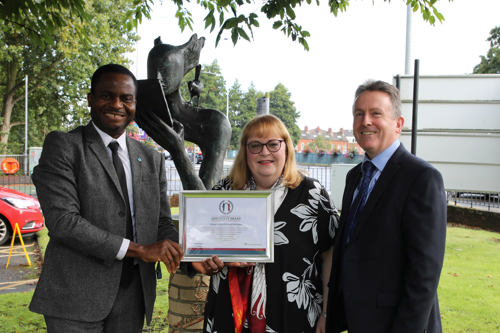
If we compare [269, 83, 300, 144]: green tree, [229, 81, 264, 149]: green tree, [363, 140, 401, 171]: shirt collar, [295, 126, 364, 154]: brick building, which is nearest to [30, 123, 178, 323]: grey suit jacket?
[363, 140, 401, 171]: shirt collar

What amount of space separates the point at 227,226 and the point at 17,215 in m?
8.12

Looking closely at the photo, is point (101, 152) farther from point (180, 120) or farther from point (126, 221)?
point (180, 120)

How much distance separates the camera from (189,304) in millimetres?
3977

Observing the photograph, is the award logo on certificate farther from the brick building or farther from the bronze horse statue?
the brick building

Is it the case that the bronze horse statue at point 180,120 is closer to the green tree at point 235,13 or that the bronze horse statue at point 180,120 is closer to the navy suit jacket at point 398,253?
the green tree at point 235,13

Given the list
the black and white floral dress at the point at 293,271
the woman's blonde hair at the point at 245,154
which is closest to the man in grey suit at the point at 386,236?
the black and white floral dress at the point at 293,271

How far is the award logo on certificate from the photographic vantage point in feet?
6.70

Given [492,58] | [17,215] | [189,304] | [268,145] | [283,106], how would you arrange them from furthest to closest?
[283,106] → [492,58] → [17,215] → [189,304] → [268,145]

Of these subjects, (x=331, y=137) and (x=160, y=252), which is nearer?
(x=160, y=252)


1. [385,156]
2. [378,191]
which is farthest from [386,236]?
[385,156]

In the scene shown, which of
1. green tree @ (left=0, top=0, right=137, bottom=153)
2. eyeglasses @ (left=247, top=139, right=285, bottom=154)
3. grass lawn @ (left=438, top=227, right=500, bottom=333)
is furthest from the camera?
green tree @ (left=0, top=0, right=137, bottom=153)

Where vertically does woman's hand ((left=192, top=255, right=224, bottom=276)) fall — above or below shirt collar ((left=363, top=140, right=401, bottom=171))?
below

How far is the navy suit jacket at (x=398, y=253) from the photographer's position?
1826 millimetres

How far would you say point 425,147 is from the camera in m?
6.58
